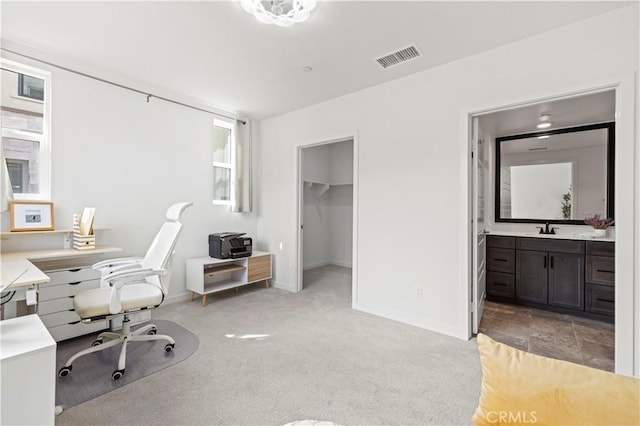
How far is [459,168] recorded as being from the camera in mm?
2695

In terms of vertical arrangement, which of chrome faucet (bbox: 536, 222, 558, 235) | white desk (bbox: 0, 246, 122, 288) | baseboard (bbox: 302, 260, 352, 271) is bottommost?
baseboard (bbox: 302, 260, 352, 271)

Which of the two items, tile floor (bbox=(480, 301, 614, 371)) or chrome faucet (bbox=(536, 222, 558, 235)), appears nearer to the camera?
tile floor (bbox=(480, 301, 614, 371))

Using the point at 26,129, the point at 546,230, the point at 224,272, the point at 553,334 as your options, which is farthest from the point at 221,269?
the point at 546,230

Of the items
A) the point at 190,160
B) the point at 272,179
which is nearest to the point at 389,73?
the point at 272,179

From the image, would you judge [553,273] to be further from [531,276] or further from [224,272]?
[224,272]

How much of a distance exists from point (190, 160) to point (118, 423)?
2.96m

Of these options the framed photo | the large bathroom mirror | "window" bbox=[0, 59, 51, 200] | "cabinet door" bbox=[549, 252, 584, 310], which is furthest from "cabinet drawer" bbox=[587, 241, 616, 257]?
"window" bbox=[0, 59, 51, 200]

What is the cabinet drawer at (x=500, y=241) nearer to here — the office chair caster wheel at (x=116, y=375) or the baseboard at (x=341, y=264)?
the baseboard at (x=341, y=264)

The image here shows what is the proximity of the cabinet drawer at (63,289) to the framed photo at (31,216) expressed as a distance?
57cm

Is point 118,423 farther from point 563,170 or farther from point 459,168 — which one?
point 563,170

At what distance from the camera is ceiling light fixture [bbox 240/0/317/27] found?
6.12 feet

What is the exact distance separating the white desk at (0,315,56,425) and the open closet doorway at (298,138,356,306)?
13.9ft

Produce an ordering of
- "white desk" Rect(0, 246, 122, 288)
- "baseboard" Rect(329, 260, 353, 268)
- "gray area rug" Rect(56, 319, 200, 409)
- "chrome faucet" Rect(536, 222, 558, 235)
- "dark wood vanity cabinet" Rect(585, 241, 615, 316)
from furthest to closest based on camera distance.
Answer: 1. "baseboard" Rect(329, 260, 353, 268)
2. "chrome faucet" Rect(536, 222, 558, 235)
3. "dark wood vanity cabinet" Rect(585, 241, 615, 316)
4. "gray area rug" Rect(56, 319, 200, 409)
5. "white desk" Rect(0, 246, 122, 288)

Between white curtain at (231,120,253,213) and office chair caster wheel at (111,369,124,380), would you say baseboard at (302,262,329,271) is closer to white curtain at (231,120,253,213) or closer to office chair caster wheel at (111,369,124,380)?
white curtain at (231,120,253,213)
